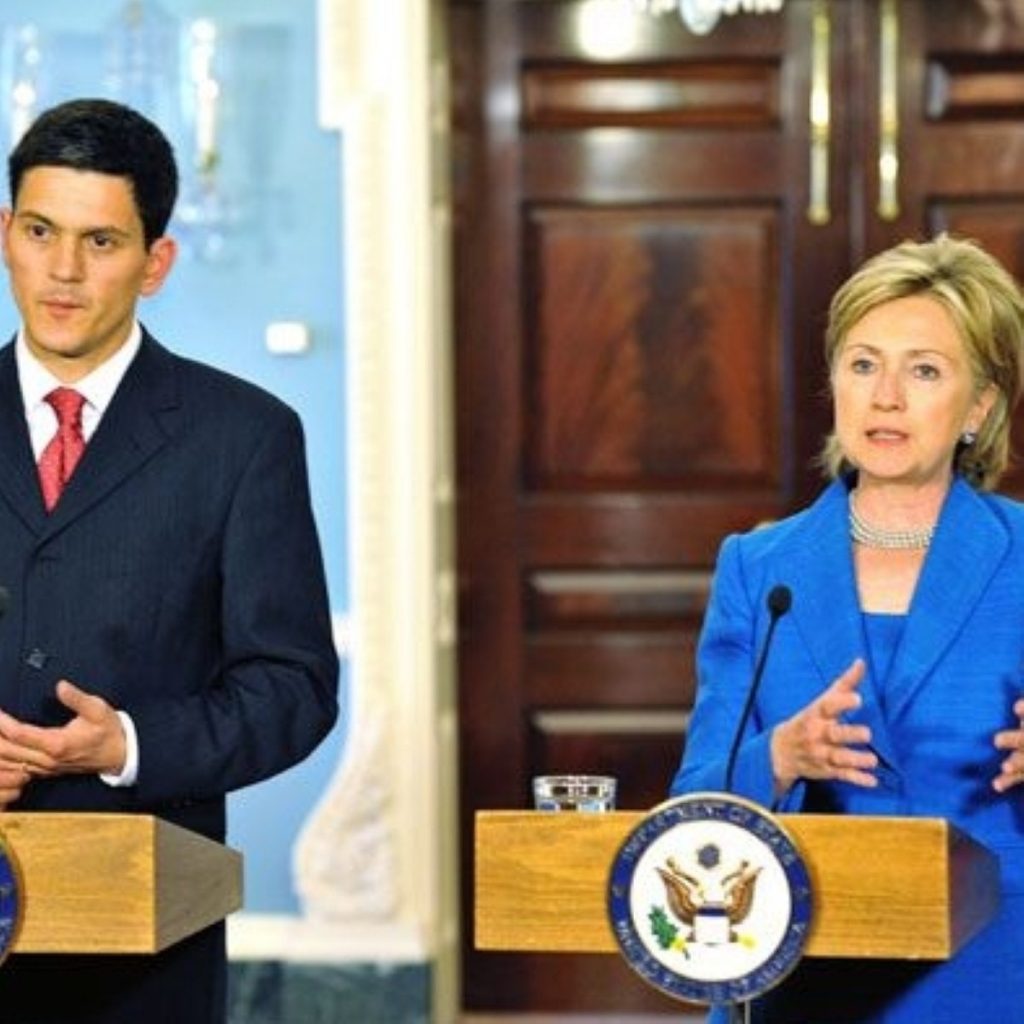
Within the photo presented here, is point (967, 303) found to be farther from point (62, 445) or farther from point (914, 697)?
point (62, 445)

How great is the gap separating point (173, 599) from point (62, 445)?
0.18m

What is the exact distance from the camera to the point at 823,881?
2.40m

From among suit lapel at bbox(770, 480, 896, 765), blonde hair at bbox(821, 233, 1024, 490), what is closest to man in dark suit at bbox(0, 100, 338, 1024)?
suit lapel at bbox(770, 480, 896, 765)

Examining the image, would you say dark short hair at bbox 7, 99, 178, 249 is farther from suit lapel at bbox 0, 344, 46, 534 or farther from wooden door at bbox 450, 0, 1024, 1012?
wooden door at bbox 450, 0, 1024, 1012

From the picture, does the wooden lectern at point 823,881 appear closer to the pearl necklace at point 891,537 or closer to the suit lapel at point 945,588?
the suit lapel at point 945,588

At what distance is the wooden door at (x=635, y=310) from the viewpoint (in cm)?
562

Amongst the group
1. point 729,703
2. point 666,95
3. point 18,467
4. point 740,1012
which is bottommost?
point 740,1012

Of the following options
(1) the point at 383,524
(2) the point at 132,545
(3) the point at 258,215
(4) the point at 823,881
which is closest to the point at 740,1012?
(4) the point at 823,881

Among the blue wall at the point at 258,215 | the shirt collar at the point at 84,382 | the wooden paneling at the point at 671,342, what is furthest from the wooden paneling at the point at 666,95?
the shirt collar at the point at 84,382

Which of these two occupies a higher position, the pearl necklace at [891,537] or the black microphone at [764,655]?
the pearl necklace at [891,537]

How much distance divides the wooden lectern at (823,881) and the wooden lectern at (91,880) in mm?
272

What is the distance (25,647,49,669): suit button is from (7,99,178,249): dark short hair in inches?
15.2

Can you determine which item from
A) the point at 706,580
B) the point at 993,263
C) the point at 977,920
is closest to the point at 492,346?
the point at 706,580

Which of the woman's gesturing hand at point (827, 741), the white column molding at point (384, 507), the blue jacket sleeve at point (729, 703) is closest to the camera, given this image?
the woman's gesturing hand at point (827, 741)
